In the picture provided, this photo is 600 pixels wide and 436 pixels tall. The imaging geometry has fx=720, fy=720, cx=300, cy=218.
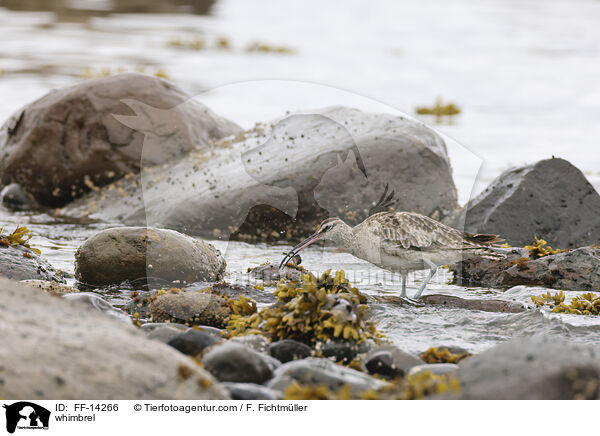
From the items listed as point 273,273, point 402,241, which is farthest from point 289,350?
point 273,273

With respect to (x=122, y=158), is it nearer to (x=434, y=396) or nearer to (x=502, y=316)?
(x=502, y=316)

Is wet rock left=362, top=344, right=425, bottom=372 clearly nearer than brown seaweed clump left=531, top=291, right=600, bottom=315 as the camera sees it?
Yes

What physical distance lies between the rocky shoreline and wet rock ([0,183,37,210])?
31mm

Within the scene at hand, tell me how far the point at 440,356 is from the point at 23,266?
5.06 m

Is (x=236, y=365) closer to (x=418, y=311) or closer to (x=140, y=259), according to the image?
(x=418, y=311)

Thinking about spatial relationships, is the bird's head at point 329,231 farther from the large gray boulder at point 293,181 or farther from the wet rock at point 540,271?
the wet rock at point 540,271

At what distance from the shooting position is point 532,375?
4418 millimetres

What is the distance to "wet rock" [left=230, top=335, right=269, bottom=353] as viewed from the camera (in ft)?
20.2

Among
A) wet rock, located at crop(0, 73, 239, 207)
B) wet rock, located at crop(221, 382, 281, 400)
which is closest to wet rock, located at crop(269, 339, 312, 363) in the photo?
wet rock, located at crop(221, 382, 281, 400)

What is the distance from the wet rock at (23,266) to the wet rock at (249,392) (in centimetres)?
429

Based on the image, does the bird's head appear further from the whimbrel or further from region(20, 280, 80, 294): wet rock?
region(20, 280, 80, 294): wet rock

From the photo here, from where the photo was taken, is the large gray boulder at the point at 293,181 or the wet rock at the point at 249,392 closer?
the wet rock at the point at 249,392

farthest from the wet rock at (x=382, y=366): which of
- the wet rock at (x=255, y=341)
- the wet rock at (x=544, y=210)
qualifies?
the wet rock at (x=544, y=210)

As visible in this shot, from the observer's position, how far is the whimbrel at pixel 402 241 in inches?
291
